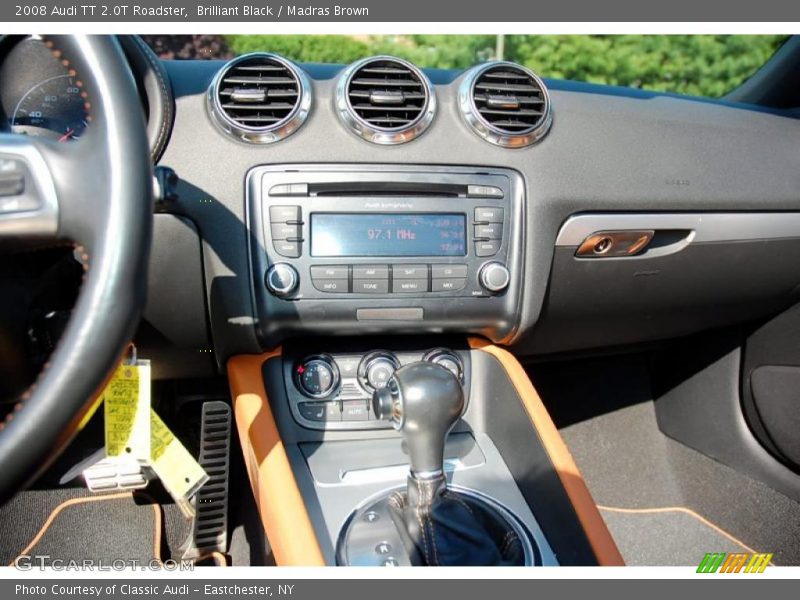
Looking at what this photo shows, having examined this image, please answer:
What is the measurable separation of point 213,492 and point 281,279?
0.77 meters

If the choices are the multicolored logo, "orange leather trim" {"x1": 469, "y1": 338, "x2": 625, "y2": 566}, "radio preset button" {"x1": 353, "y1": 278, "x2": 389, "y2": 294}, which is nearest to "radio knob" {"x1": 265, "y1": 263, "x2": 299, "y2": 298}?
"radio preset button" {"x1": 353, "y1": 278, "x2": 389, "y2": 294}

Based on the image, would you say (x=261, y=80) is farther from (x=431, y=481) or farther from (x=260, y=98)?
(x=431, y=481)

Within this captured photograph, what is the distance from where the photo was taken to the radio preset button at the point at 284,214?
1.28m

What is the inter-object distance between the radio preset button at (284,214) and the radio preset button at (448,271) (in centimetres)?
29

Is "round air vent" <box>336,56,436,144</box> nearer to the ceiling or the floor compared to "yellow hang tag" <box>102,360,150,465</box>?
nearer to the ceiling

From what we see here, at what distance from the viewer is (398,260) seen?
1.33m

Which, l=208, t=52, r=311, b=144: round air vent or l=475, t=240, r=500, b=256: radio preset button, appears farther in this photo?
l=475, t=240, r=500, b=256: radio preset button

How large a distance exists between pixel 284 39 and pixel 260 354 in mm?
2560

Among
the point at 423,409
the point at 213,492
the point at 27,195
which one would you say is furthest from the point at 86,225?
the point at 213,492

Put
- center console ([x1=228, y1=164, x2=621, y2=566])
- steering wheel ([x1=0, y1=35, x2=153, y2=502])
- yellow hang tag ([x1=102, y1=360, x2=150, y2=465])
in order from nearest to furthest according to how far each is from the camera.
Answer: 1. steering wheel ([x1=0, y1=35, x2=153, y2=502])
2. yellow hang tag ([x1=102, y1=360, x2=150, y2=465])
3. center console ([x1=228, y1=164, x2=621, y2=566])

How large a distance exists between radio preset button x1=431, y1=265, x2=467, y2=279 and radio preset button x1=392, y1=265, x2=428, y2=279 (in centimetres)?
2

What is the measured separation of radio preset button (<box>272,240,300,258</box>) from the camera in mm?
1293

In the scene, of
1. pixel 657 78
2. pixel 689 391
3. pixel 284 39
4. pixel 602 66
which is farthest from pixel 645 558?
pixel 657 78

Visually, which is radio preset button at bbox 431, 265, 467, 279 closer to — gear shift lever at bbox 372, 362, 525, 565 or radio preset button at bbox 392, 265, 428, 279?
radio preset button at bbox 392, 265, 428, 279
